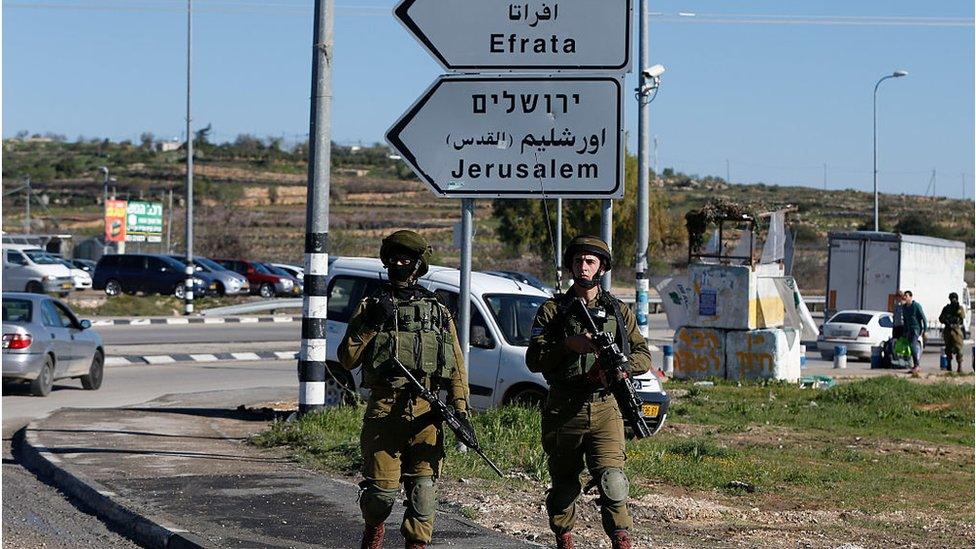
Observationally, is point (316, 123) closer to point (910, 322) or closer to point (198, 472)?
point (198, 472)

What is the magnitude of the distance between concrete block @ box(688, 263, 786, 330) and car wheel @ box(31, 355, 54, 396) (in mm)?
9693

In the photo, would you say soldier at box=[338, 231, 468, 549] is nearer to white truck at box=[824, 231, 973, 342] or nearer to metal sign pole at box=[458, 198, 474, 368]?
metal sign pole at box=[458, 198, 474, 368]

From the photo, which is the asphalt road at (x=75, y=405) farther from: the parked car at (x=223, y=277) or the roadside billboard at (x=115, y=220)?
the roadside billboard at (x=115, y=220)

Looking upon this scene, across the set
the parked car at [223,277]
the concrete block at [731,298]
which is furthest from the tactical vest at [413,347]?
the parked car at [223,277]

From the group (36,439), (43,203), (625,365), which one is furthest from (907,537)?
(43,203)

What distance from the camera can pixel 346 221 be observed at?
8156 centimetres

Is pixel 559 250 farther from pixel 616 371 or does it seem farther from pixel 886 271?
pixel 886 271

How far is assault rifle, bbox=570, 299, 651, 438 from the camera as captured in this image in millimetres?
6398

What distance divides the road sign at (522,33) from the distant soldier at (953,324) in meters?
17.5

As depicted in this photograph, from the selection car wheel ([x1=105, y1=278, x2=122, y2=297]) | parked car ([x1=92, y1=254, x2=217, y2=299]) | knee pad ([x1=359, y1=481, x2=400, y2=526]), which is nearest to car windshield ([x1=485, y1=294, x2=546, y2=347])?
knee pad ([x1=359, y1=481, x2=400, y2=526])

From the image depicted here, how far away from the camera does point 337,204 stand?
94875mm

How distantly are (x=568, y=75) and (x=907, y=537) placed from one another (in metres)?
3.94

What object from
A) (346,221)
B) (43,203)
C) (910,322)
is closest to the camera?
(910,322)

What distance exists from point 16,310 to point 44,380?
38.8 inches
